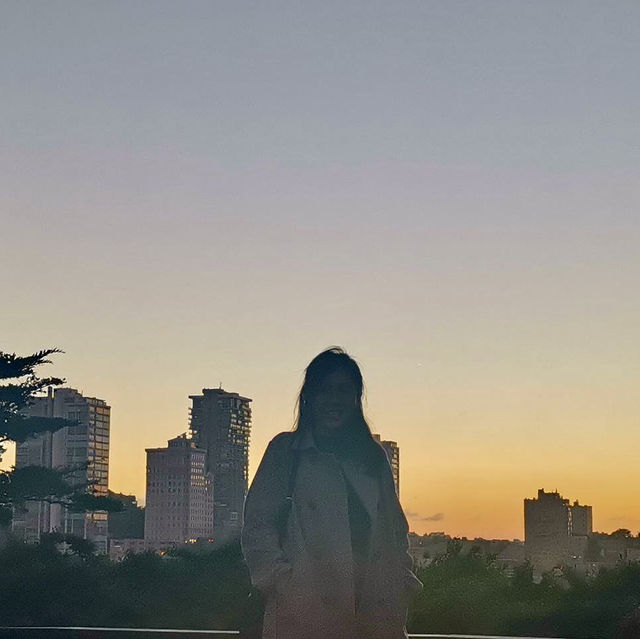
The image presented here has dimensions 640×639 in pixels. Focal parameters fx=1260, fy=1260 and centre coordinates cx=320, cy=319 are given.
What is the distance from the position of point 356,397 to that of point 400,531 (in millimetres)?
423

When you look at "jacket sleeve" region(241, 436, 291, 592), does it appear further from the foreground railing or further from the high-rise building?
the high-rise building

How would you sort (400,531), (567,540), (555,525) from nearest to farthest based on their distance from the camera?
(400,531) → (567,540) → (555,525)

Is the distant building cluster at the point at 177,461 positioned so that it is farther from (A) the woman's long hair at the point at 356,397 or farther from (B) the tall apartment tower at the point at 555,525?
(A) the woman's long hair at the point at 356,397

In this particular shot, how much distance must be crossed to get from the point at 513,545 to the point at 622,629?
10664 millimetres

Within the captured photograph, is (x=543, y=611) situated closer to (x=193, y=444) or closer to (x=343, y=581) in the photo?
(x=343, y=581)

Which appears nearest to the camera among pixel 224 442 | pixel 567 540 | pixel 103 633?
pixel 103 633

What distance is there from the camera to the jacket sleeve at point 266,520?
354 cm

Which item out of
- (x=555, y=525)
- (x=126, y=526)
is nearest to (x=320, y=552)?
(x=555, y=525)

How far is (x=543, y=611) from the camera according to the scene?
1180 cm

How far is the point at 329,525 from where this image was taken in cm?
361

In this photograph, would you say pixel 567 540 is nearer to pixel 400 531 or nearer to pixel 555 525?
pixel 555 525

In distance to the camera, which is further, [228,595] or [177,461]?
[177,461]

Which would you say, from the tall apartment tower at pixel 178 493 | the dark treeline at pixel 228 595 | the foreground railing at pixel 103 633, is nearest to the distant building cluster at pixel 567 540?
the dark treeline at pixel 228 595

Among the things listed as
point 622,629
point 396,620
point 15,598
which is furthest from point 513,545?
point 396,620
